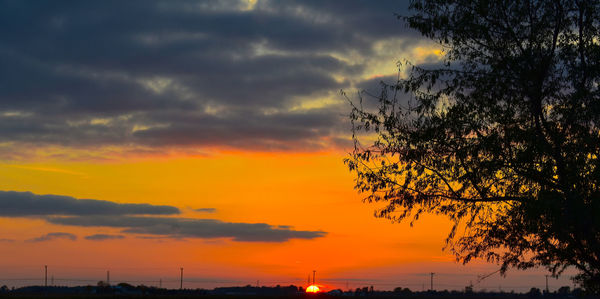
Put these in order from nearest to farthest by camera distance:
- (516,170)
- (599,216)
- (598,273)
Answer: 1. (599,216)
2. (516,170)
3. (598,273)

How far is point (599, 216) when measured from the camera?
26875mm

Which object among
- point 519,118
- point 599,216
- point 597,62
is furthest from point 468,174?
point 597,62

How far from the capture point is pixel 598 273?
30.7 meters

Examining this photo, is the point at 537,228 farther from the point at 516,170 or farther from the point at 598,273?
the point at 598,273

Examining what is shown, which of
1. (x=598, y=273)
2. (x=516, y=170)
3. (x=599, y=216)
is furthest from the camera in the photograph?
(x=598, y=273)

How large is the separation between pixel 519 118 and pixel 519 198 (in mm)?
3378

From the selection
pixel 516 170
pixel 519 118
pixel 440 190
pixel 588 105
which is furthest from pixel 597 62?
pixel 440 190

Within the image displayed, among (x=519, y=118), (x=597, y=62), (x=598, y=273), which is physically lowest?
(x=598, y=273)

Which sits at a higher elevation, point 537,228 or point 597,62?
point 597,62

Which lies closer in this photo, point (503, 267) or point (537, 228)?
point (537, 228)

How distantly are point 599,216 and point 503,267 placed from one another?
554 cm

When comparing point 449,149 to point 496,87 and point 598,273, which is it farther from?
point 598,273

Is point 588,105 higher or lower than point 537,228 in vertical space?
higher

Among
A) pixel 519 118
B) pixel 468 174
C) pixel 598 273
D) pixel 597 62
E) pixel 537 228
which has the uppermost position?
pixel 597 62
